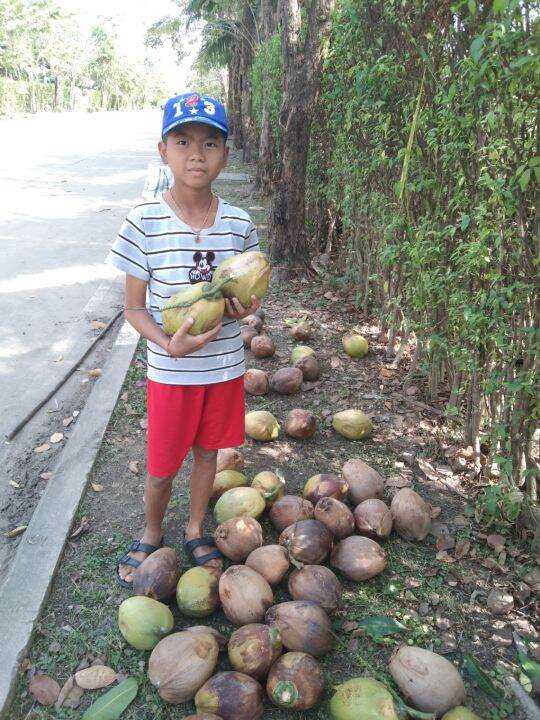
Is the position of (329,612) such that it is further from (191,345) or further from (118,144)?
(118,144)

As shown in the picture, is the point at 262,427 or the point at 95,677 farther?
the point at 262,427

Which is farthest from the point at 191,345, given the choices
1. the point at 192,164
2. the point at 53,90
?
the point at 53,90

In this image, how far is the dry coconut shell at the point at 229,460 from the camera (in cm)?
311

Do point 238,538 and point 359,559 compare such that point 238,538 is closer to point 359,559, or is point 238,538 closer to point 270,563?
point 270,563

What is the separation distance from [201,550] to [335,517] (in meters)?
0.65

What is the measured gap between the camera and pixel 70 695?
2080 millimetres

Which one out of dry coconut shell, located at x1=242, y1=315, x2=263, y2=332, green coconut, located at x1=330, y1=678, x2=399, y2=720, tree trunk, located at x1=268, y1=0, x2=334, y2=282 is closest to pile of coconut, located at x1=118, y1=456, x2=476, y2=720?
green coconut, located at x1=330, y1=678, x2=399, y2=720

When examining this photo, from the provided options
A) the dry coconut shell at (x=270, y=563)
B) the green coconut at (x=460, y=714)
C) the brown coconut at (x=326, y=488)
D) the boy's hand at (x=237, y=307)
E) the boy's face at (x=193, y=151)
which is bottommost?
the green coconut at (x=460, y=714)

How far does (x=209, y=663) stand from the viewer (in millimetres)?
A: 2004

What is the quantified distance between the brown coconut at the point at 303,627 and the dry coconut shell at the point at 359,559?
1.28 feet

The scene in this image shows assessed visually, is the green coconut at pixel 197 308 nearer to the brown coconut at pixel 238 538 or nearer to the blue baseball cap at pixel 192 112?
the blue baseball cap at pixel 192 112

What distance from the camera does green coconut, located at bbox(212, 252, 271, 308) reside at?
2.03 meters

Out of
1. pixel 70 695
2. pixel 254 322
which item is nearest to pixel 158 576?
pixel 70 695

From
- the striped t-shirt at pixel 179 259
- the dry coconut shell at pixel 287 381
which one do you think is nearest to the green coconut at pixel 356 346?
the dry coconut shell at pixel 287 381
